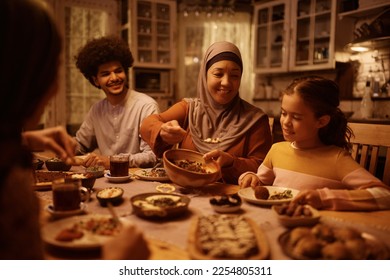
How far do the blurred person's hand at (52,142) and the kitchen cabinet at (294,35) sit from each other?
3.61 meters

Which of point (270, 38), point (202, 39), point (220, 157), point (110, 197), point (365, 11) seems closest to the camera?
point (110, 197)

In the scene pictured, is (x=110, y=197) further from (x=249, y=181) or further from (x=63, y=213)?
(x=249, y=181)

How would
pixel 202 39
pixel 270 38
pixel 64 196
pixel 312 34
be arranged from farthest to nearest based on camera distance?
pixel 202 39 < pixel 270 38 < pixel 312 34 < pixel 64 196

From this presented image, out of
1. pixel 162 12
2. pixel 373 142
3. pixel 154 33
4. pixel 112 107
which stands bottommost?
pixel 373 142

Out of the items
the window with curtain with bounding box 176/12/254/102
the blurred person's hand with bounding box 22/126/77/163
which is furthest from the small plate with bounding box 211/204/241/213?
the window with curtain with bounding box 176/12/254/102

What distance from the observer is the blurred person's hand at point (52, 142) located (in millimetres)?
1151

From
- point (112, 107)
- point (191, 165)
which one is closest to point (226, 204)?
point (191, 165)

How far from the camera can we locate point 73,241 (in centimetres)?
85

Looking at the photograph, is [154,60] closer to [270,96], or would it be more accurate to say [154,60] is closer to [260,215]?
[270,96]

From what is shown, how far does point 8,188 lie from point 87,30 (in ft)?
14.9

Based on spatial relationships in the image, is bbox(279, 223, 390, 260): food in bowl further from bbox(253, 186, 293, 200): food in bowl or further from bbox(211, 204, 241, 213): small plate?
bbox(253, 186, 293, 200): food in bowl

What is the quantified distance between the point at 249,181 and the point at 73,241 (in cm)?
79
